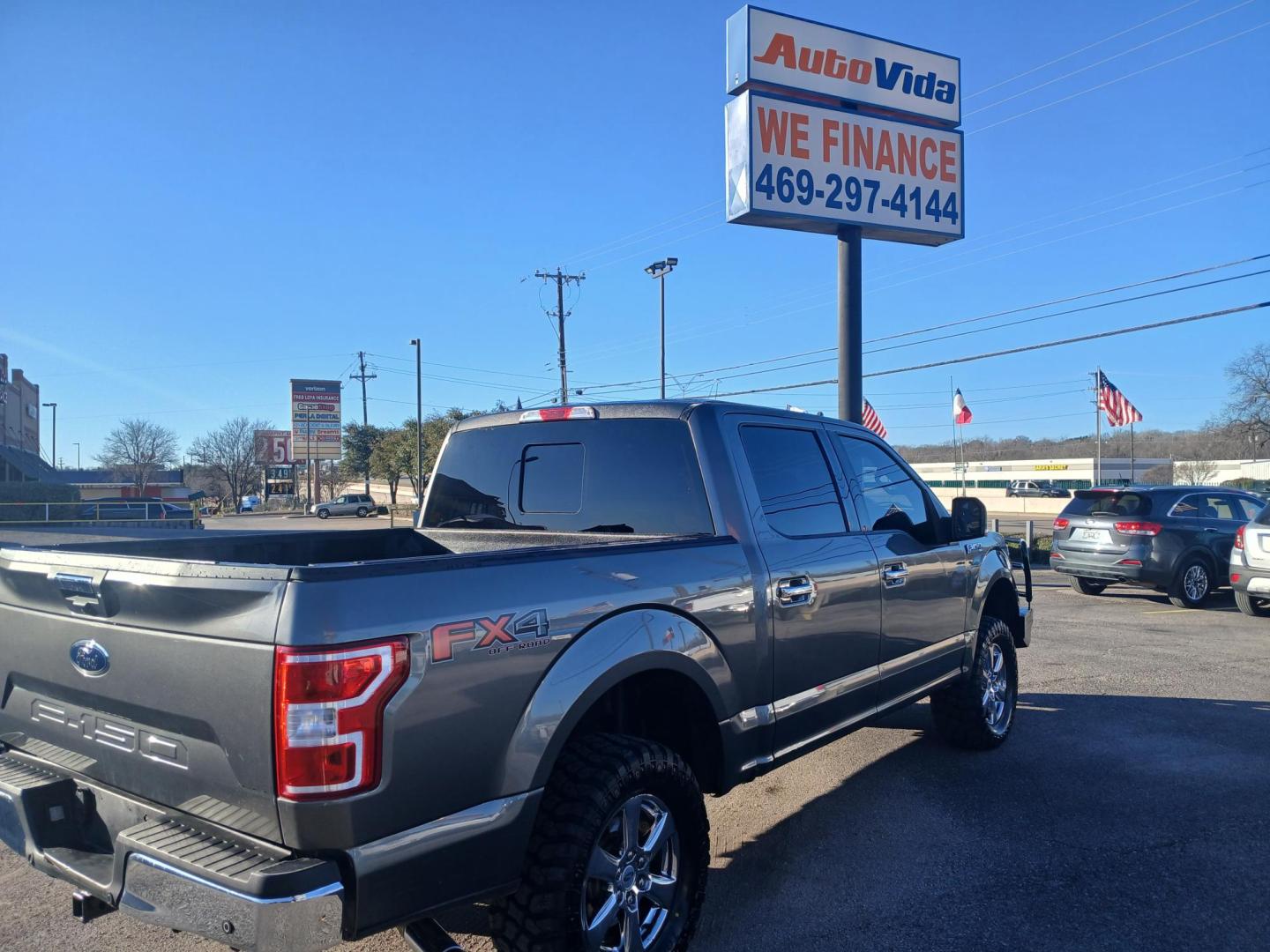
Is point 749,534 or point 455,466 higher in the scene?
point 455,466

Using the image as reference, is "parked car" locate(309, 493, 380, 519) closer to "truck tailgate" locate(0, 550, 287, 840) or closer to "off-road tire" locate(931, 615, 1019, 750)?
"off-road tire" locate(931, 615, 1019, 750)

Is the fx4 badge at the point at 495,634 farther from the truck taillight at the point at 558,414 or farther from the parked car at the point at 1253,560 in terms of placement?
the parked car at the point at 1253,560

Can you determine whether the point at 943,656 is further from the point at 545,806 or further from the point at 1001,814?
the point at 545,806

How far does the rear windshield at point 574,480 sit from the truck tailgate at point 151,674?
1883mm

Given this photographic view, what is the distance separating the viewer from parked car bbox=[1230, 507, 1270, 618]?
10.4 metres

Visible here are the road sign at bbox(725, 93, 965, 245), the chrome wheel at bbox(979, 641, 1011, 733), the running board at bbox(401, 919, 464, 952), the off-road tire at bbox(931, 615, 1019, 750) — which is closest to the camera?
the running board at bbox(401, 919, 464, 952)

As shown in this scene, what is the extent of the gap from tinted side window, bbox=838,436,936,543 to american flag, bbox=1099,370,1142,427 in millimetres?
26845

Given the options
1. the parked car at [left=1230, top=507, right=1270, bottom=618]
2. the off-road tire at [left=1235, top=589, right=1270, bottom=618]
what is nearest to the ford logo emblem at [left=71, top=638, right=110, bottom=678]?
the parked car at [left=1230, top=507, right=1270, bottom=618]

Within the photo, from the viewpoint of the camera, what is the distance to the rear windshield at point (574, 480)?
3830mm

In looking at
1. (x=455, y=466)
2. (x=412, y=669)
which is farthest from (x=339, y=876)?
(x=455, y=466)

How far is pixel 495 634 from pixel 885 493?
119 inches

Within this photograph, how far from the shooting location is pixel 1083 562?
12.5 m

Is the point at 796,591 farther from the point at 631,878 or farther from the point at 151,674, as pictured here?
the point at 151,674

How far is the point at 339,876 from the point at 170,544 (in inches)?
77.9
